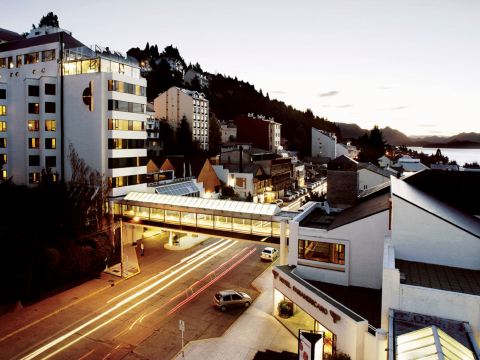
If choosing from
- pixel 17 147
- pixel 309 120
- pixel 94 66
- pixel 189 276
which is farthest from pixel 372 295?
pixel 309 120

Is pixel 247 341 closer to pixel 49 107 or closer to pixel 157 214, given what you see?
pixel 157 214

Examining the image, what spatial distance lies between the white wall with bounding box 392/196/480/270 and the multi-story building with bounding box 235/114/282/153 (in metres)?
86.9

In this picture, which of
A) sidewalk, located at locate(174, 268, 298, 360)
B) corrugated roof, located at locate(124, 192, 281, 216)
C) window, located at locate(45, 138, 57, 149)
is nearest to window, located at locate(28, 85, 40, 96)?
window, located at locate(45, 138, 57, 149)

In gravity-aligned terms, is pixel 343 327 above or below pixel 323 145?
below

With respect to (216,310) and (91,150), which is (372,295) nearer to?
(216,310)

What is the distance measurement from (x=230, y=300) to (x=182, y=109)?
7692 centimetres

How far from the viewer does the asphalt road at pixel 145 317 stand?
68.1 ft

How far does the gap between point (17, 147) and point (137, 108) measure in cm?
1844

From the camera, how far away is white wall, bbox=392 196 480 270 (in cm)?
1759

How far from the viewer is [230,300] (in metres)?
25.8

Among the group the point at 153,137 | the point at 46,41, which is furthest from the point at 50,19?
the point at 46,41

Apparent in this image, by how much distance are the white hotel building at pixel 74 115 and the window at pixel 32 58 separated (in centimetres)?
26

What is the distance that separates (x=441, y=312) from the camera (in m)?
14.2

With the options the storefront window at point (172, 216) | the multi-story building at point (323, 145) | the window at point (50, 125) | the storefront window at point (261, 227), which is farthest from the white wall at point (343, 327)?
the multi-story building at point (323, 145)
